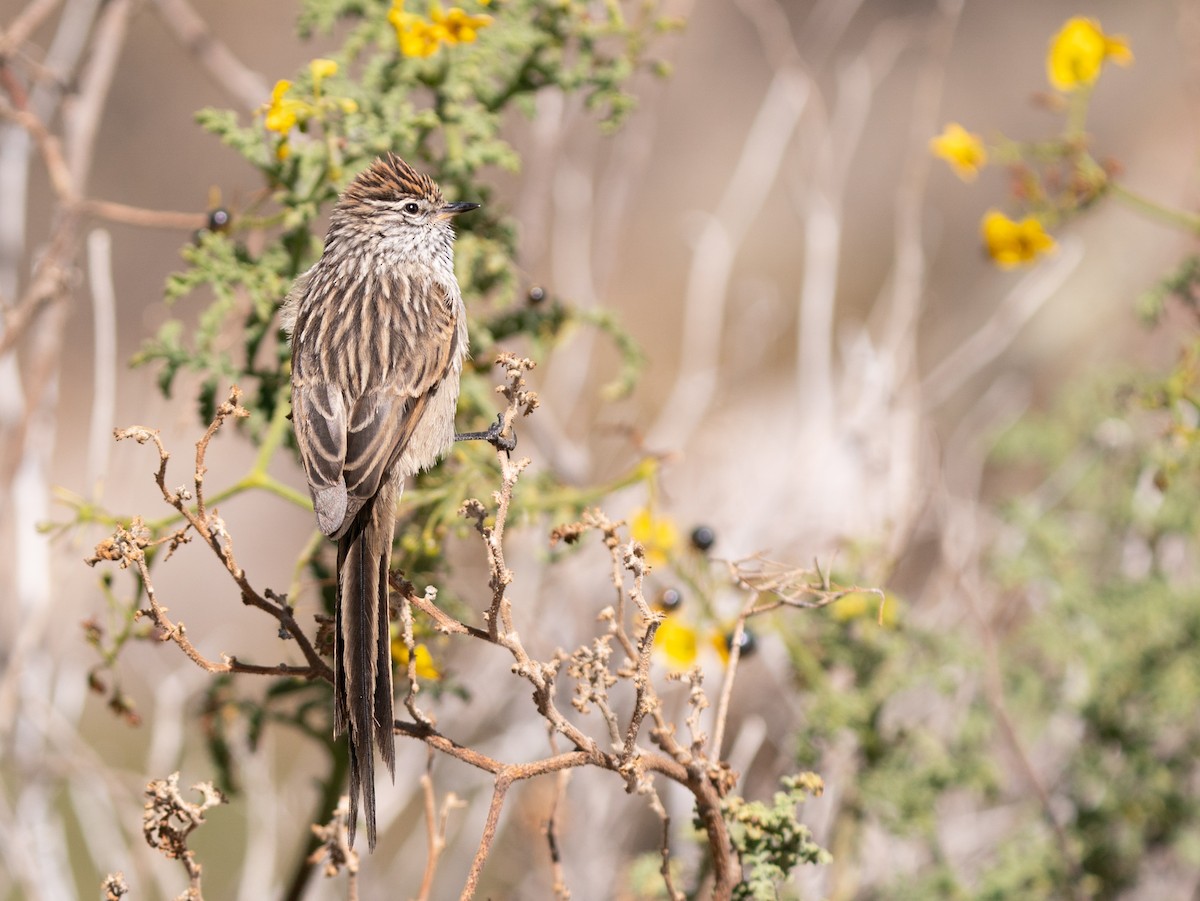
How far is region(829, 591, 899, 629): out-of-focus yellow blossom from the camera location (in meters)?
3.22

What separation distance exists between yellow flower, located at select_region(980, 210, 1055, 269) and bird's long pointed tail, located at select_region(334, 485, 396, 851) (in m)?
2.22

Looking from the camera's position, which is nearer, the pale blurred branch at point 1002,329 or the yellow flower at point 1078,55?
the yellow flower at point 1078,55

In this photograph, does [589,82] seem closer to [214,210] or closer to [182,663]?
[214,210]

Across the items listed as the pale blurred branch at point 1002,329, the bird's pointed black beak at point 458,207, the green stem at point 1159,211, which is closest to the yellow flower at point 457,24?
the bird's pointed black beak at point 458,207

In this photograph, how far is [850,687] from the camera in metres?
3.50

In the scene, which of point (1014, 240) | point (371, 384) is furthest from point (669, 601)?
point (1014, 240)

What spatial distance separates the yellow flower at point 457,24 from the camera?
2.66 m

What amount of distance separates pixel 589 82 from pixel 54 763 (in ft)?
7.97

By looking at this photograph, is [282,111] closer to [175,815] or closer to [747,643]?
[175,815]

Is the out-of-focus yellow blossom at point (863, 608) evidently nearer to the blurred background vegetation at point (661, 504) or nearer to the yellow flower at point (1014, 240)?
the blurred background vegetation at point (661, 504)

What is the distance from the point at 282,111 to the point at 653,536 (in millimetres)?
1339

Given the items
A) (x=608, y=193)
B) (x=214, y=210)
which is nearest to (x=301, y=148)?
(x=214, y=210)

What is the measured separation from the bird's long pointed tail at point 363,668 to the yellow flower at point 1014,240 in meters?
2.22

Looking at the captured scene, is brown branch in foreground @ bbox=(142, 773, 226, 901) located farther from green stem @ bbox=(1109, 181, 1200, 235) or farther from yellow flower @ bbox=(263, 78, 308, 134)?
green stem @ bbox=(1109, 181, 1200, 235)
